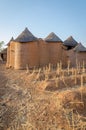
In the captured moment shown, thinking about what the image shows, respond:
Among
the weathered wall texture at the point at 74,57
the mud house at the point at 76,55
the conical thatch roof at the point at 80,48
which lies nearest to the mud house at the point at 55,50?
the weathered wall texture at the point at 74,57

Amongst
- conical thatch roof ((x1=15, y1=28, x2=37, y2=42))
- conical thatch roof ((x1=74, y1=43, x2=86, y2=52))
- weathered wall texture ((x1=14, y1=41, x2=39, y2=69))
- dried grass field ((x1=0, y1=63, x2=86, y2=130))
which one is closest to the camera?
dried grass field ((x1=0, y1=63, x2=86, y2=130))

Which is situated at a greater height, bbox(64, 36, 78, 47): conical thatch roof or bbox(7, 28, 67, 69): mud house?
bbox(64, 36, 78, 47): conical thatch roof

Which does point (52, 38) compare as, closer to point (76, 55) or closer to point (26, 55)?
point (76, 55)

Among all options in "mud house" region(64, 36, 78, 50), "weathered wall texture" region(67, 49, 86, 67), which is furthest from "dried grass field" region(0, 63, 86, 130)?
"mud house" region(64, 36, 78, 50)

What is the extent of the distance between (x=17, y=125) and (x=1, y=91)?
187 inches

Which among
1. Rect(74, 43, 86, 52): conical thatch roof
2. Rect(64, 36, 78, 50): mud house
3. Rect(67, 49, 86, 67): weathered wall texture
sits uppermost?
Rect(64, 36, 78, 50): mud house

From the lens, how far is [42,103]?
33.7 ft

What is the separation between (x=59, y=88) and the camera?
12.8m

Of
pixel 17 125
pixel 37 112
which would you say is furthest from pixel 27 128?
pixel 37 112

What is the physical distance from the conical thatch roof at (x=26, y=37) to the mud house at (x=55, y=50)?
1.28 meters

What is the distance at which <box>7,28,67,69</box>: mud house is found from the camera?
18.4 meters

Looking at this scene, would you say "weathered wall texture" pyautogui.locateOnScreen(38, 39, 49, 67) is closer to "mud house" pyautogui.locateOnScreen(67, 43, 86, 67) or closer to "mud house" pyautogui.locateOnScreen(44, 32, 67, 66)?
"mud house" pyautogui.locateOnScreen(44, 32, 67, 66)

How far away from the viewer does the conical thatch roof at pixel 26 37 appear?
734 inches

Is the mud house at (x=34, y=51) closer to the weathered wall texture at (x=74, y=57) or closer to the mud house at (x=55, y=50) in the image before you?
the mud house at (x=55, y=50)
